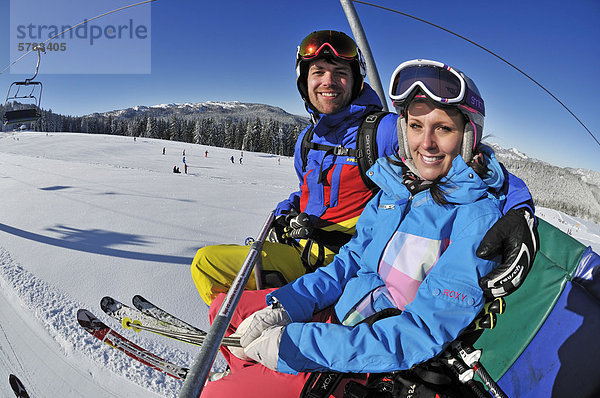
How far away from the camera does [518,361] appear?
6.10 feet

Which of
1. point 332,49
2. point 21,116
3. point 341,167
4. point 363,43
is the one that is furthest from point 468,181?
point 21,116

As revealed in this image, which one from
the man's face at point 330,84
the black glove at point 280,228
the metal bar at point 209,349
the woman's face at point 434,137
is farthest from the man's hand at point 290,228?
the woman's face at point 434,137

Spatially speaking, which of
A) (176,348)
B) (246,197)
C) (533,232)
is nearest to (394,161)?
(533,232)

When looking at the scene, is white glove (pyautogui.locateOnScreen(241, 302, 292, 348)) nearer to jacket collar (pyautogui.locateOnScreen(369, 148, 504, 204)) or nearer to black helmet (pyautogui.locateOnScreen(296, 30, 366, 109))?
jacket collar (pyautogui.locateOnScreen(369, 148, 504, 204))

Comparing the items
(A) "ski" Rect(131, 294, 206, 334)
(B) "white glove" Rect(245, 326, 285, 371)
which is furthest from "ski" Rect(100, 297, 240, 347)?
(B) "white glove" Rect(245, 326, 285, 371)

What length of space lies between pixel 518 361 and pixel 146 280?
3.21 m

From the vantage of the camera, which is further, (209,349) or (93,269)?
(93,269)

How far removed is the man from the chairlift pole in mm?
561

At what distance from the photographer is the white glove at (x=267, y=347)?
1.32m

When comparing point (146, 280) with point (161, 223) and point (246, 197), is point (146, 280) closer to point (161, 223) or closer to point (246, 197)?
point (161, 223)

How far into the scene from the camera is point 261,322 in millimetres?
1446

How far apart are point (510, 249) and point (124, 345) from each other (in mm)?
2647

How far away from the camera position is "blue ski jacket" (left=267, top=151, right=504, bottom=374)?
1163 mm

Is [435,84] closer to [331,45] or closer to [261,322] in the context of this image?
[331,45]
